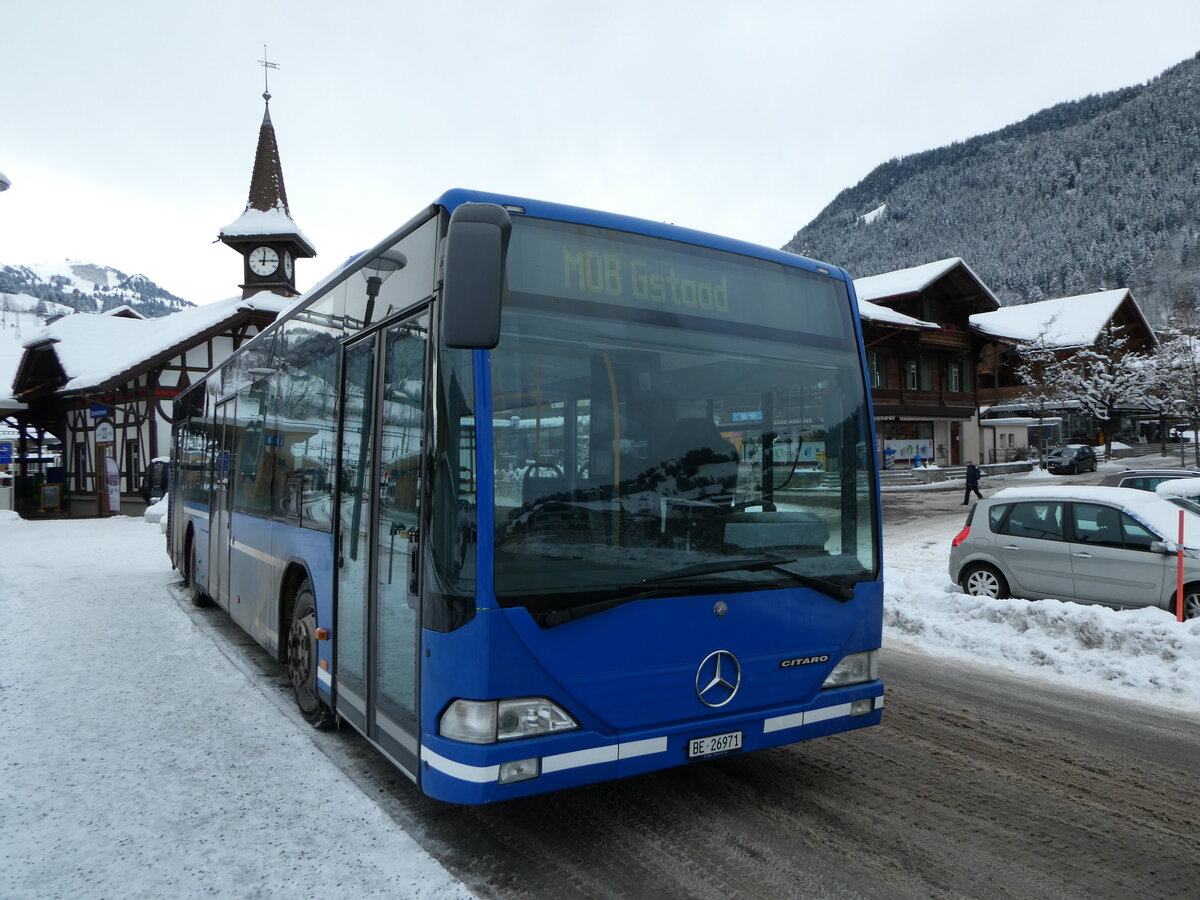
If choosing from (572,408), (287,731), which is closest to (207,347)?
(287,731)

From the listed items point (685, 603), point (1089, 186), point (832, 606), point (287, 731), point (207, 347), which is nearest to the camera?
point (685, 603)

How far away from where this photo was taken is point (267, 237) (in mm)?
35031

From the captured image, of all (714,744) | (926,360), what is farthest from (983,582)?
(926,360)

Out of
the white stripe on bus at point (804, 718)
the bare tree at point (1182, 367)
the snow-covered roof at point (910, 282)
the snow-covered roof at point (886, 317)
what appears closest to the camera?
the white stripe on bus at point (804, 718)

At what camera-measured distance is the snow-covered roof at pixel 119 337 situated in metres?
29.0

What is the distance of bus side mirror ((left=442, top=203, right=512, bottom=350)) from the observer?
128 inches

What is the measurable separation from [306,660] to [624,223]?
3504 mm

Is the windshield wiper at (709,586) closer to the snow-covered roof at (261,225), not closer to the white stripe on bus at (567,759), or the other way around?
the white stripe on bus at (567,759)

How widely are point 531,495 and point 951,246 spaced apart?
149415mm

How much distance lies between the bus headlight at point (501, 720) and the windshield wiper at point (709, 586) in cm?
35

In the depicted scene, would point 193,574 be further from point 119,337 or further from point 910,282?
point 910,282

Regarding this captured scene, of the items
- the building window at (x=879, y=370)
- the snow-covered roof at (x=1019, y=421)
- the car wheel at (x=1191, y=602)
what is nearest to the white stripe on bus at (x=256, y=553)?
the car wheel at (x=1191, y=602)

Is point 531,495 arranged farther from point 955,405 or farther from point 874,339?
point 955,405

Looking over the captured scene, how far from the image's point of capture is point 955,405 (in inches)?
1848
